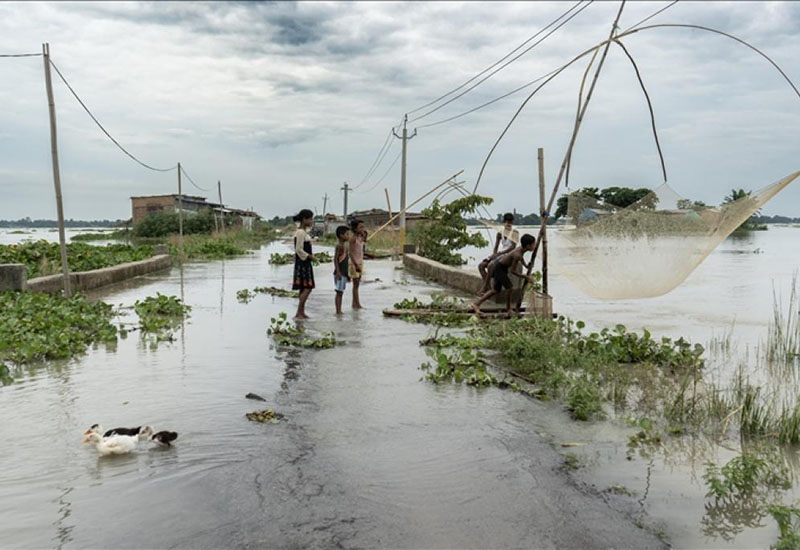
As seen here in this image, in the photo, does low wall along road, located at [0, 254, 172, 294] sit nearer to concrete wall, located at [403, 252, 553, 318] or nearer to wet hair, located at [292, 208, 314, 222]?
wet hair, located at [292, 208, 314, 222]

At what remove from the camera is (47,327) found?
7980 mm

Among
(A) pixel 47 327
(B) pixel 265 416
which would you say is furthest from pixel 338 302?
(B) pixel 265 416

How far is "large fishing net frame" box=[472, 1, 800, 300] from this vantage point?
7199mm

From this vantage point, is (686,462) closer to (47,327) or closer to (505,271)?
(505,271)

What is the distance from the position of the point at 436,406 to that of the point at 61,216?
798cm

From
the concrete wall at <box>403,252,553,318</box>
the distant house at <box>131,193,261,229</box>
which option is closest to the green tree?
the concrete wall at <box>403,252,553,318</box>

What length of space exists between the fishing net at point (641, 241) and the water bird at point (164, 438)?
545 centimetres

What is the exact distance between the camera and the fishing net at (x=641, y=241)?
720 centimetres

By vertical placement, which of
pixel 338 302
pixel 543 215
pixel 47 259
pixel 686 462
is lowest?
pixel 686 462

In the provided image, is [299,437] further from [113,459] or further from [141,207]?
[141,207]

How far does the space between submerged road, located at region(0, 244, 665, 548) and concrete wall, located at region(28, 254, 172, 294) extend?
5283mm

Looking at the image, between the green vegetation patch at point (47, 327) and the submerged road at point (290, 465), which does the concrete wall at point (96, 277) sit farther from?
the submerged road at point (290, 465)

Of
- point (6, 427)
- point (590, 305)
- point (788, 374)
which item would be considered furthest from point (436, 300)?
point (6, 427)

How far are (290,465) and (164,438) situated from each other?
87 cm
